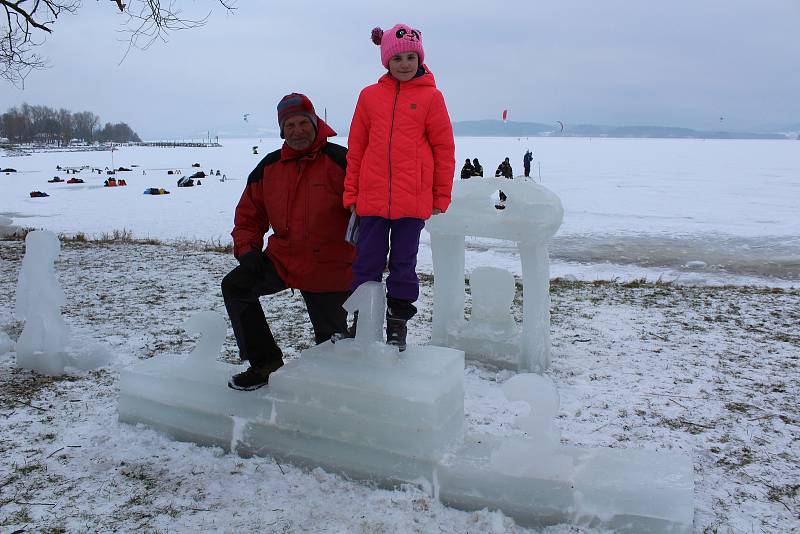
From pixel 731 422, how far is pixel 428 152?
7.64 feet

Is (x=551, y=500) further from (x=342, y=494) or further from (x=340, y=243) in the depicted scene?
(x=340, y=243)

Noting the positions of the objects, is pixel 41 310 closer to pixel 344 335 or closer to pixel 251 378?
pixel 251 378

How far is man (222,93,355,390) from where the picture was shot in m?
3.18

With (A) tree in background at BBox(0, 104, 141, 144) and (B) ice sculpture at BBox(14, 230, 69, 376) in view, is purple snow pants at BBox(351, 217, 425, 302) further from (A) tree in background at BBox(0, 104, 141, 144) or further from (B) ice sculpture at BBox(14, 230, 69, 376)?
(A) tree in background at BBox(0, 104, 141, 144)

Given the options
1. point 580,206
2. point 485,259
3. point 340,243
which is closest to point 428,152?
point 340,243

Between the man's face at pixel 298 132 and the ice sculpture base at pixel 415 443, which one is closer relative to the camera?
the ice sculpture base at pixel 415 443

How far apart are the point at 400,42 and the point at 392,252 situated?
1.07m

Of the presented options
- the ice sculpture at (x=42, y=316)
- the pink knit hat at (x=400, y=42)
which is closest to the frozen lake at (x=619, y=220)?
the ice sculpture at (x=42, y=316)

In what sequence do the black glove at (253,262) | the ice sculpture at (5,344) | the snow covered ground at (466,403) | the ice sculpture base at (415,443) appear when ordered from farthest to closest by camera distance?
the ice sculpture at (5,344) → the black glove at (253,262) → the snow covered ground at (466,403) → the ice sculpture base at (415,443)

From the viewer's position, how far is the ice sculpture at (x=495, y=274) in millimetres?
4125

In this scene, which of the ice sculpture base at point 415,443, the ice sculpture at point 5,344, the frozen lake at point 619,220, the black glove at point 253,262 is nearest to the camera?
the ice sculpture base at point 415,443

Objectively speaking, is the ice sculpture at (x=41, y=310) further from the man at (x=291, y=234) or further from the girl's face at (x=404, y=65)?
the girl's face at (x=404, y=65)

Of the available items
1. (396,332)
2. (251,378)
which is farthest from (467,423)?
(251,378)

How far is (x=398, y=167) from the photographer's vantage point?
10.2ft
